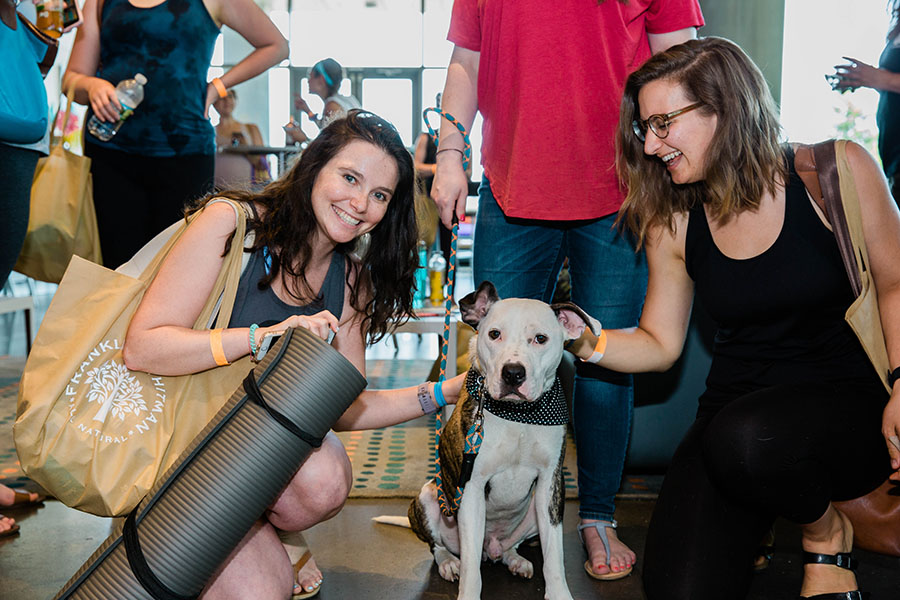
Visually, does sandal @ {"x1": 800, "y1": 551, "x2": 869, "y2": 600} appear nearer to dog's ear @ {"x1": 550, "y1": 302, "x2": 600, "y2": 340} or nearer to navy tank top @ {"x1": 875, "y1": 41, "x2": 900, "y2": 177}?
dog's ear @ {"x1": 550, "y1": 302, "x2": 600, "y2": 340}

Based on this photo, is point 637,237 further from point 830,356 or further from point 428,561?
point 428,561

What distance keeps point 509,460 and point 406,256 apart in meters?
0.63

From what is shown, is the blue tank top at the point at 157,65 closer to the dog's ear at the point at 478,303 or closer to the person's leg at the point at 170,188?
the person's leg at the point at 170,188

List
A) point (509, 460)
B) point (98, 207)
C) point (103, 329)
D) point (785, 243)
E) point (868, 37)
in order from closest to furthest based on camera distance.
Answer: point (103, 329) < point (785, 243) < point (509, 460) < point (98, 207) < point (868, 37)

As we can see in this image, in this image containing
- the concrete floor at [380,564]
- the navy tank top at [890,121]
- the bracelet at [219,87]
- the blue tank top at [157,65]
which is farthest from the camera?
the navy tank top at [890,121]

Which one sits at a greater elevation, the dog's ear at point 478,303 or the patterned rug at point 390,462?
the dog's ear at point 478,303

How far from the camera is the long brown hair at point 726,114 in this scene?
74.0 inches

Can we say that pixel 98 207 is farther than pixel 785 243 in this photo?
Yes

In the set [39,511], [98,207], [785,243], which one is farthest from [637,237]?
[39,511]

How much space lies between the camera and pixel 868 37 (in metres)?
6.94

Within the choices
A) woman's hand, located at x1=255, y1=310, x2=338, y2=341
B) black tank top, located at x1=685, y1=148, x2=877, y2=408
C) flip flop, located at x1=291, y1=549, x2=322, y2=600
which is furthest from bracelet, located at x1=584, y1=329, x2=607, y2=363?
flip flop, located at x1=291, y1=549, x2=322, y2=600

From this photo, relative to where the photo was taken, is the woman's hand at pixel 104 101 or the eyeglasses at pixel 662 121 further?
the woman's hand at pixel 104 101

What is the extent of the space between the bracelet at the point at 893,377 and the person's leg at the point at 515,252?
92cm

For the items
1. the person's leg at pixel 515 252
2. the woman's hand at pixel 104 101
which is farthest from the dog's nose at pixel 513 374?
the woman's hand at pixel 104 101
